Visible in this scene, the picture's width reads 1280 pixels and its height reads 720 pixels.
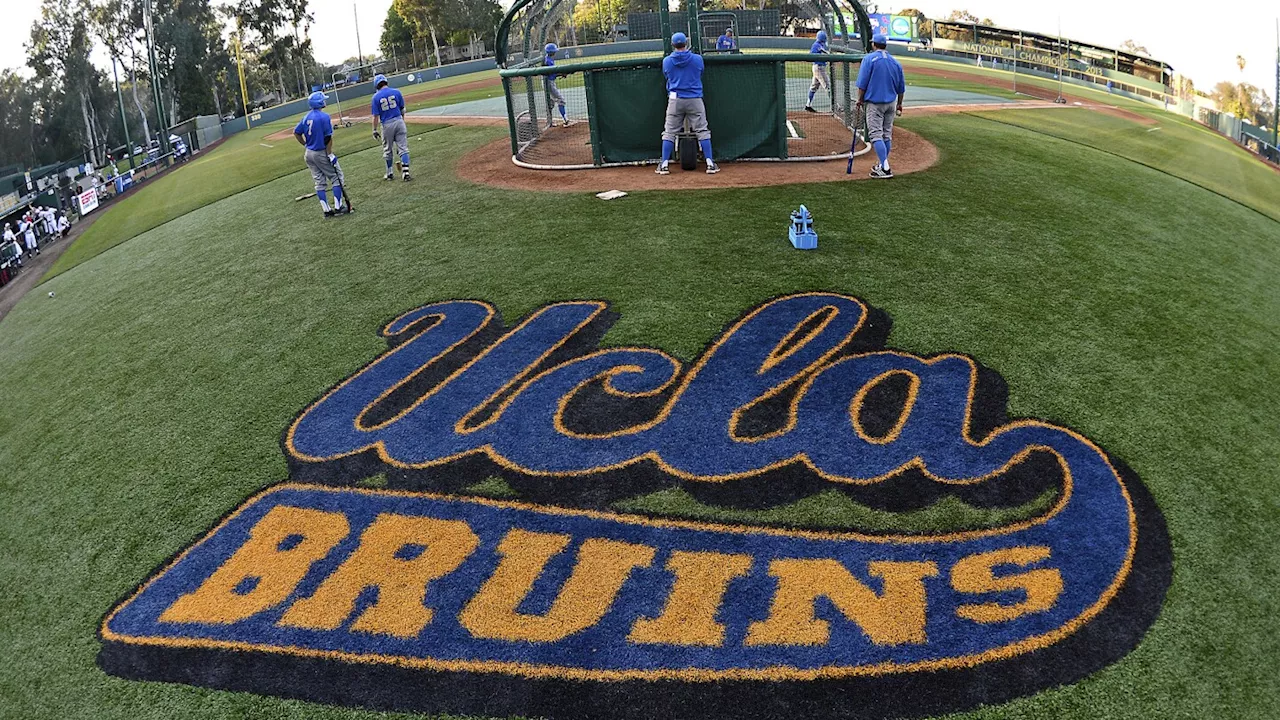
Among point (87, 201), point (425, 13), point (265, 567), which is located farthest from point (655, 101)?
point (425, 13)

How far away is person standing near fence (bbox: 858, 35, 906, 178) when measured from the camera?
1215 cm

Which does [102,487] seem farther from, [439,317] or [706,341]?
[706,341]

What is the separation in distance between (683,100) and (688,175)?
123 cm

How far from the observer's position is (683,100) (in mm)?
12906

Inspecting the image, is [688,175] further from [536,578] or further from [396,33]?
[396,33]

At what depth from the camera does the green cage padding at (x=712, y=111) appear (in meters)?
13.7

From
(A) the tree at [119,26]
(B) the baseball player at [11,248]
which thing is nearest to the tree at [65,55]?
(A) the tree at [119,26]

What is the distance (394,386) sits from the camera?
25.9 ft

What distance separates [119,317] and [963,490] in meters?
11.3

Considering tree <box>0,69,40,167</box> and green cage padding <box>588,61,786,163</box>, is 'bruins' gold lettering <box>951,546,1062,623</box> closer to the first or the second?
green cage padding <box>588,61,786,163</box>

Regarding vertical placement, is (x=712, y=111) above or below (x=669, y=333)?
above

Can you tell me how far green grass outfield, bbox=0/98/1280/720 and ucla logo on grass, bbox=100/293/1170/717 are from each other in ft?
0.88

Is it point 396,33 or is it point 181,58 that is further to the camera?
point 396,33

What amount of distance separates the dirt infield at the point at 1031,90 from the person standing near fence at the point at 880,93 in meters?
13.6
